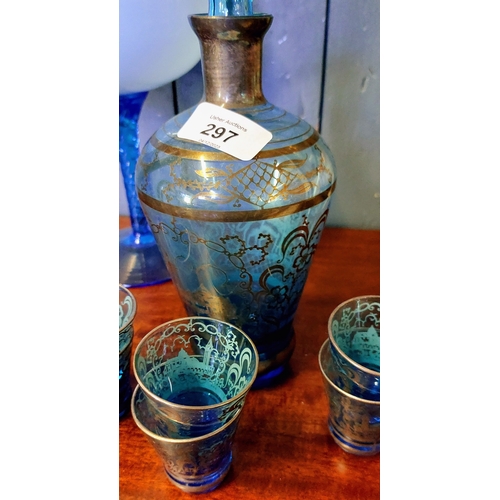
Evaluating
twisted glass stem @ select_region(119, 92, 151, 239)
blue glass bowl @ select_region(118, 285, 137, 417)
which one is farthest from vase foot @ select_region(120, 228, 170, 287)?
blue glass bowl @ select_region(118, 285, 137, 417)

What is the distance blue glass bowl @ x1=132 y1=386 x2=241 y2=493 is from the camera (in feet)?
1.19

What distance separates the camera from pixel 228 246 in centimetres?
42

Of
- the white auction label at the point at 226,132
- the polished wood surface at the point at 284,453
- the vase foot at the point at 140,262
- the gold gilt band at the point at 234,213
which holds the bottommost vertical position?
the polished wood surface at the point at 284,453

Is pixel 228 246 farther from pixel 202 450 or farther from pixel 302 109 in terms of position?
pixel 302 109

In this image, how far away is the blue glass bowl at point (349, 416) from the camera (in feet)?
1.30

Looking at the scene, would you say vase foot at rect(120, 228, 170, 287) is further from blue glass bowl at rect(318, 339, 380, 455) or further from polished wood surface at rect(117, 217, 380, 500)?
blue glass bowl at rect(318, 339, 380, 455)

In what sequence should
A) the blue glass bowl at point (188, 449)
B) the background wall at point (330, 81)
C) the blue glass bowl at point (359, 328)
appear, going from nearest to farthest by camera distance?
the blue glass bowl at point (188, 449)
the blue glass bowl at point (359, 328)
the background wall at point (330, 81)

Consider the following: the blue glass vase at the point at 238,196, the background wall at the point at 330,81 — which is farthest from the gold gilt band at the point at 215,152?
the background wall at the point at 330,81

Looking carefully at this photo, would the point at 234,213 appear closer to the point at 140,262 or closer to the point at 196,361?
the point at 196,361

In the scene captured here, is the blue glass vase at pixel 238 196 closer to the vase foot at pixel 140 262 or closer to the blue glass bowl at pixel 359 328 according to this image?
the blue glass bowl at pixel 359 328

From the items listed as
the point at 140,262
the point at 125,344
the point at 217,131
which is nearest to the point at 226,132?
the point at 217,131

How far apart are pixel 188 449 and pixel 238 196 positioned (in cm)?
20

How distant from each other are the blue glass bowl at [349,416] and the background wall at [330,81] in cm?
35
